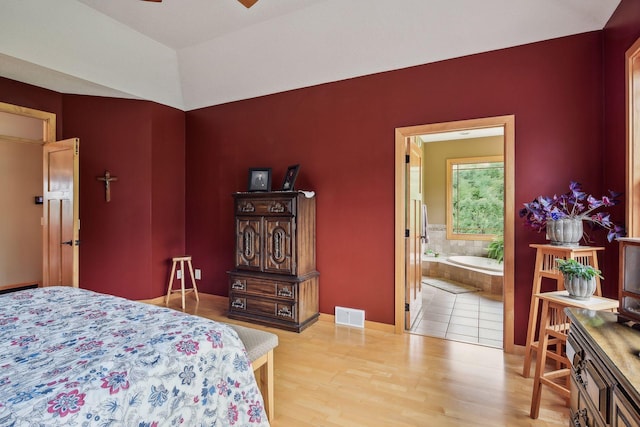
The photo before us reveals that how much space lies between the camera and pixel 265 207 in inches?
134

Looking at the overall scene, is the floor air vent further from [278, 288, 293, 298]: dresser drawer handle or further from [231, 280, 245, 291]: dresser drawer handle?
[231, 280, 245, 291]: dresser drawer handle

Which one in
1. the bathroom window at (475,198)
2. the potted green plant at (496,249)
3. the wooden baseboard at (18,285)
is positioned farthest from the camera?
the bathroom window at (475,198)

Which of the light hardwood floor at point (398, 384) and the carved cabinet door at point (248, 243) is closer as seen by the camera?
the light hardwood floor at point (398, 384)

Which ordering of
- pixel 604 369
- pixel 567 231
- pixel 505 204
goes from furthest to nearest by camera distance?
pixel 505 204 → pixel 567 231 → pixel 604 369

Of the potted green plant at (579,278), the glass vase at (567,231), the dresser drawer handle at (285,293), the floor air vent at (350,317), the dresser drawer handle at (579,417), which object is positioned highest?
the glass vase at (567,231)

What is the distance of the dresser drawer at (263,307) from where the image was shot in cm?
329

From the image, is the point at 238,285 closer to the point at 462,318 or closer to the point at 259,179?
the point at 259,179

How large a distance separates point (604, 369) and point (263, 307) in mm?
2924

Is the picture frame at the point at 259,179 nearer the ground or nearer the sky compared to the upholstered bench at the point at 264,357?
nearer the sky

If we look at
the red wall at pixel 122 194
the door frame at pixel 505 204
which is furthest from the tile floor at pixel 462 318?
the red wall at pixel 122 194

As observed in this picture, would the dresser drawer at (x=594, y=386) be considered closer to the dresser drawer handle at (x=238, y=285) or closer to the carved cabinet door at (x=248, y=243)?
the carved cabinet door at (x=248, y=243)

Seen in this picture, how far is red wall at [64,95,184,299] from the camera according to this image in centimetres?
394

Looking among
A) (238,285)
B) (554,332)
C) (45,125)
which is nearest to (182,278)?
(238,285)

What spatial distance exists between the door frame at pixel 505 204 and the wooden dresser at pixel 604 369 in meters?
1.46
